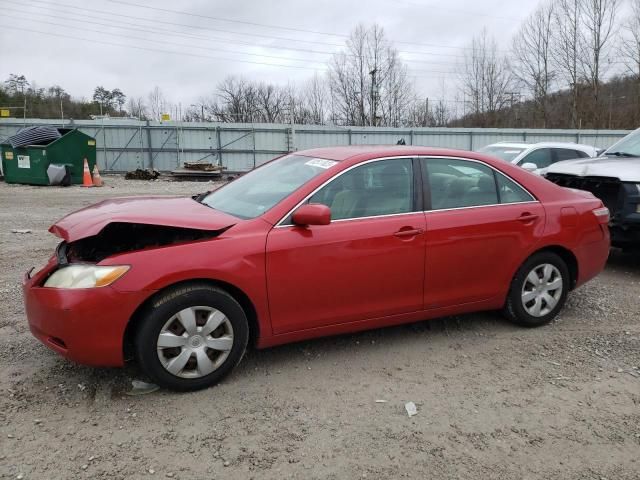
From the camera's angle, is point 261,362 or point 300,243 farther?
point 261,362

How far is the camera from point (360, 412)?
3088 millimetres

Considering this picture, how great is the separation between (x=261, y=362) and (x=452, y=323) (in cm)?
179

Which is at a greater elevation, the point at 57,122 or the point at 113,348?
the point at 57,122

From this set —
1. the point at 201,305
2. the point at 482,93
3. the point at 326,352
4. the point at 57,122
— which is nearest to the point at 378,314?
the point at 326,352

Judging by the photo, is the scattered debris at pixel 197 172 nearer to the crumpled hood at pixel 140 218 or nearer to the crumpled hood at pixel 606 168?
the crumpled hood at pixel 606 168

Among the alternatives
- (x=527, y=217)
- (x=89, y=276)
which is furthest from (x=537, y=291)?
(x=89, y=276)

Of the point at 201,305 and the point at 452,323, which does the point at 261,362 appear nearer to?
the point at 201,305

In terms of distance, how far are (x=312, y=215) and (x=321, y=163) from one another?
720mm

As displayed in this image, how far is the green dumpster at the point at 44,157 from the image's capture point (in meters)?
18.1

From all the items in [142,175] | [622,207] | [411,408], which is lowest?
[411,408]

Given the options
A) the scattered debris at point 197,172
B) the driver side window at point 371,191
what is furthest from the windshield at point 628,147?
the scattered debris at point 197,172

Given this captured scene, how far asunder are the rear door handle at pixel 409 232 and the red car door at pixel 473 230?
11 centimetres

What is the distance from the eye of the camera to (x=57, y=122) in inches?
983

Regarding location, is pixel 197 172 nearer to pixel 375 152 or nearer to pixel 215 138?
pixel 215 138
